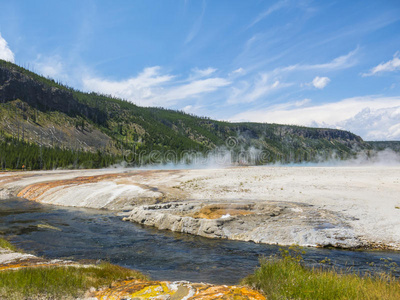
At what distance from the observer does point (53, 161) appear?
4368 inches

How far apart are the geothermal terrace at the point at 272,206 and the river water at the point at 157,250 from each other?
3.96 ft

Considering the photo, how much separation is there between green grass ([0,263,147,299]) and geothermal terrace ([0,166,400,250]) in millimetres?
10428

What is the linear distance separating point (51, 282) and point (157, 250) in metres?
7.70

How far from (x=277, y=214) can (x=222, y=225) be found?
4.26m

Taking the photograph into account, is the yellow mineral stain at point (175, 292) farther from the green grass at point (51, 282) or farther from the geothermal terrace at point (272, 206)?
the geothermal terrace at point (272, 206)

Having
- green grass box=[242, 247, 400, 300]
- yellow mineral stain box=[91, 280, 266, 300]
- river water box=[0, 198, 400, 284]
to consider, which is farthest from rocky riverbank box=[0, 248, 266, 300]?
river water box=[0, 198, 400, 284]

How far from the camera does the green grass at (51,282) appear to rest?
6973 millimetres

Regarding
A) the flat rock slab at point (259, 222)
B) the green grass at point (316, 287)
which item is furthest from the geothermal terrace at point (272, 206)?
the green grass at point (316, 287)

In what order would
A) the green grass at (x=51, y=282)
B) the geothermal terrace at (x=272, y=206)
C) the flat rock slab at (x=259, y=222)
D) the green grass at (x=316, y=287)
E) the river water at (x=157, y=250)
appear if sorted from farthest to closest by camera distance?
the geothermal terrace at (x=272, y=206) → the flat rock slab at (x=259, y=222) → the river water at (x=157, y=250) → the green grass at (x=51, y=282) → the green grass at (x=316, y=287)

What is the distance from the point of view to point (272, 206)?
20.1 metres

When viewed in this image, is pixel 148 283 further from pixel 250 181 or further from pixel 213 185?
pixel 250 181

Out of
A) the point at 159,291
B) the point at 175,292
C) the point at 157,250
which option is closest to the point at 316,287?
the point at 175,292

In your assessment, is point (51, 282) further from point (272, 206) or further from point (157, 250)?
point (272, 206)

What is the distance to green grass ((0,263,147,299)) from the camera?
6.97 metres
